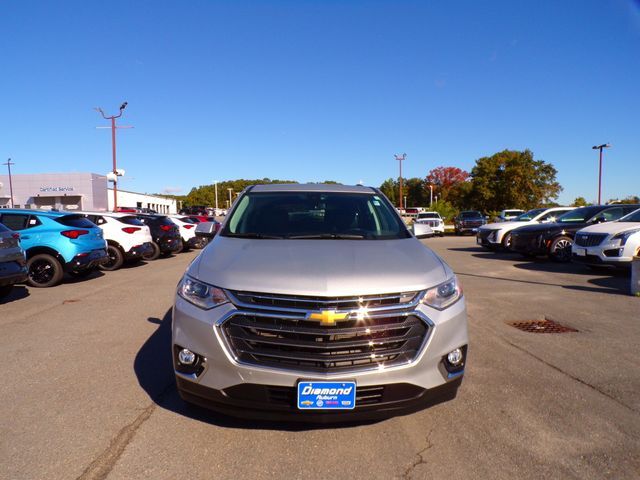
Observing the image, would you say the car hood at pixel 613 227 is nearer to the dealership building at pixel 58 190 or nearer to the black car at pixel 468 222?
the black car at pixel 468 222

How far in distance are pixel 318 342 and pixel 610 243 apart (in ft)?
30.5

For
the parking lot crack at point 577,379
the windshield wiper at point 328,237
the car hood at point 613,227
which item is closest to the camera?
the parking lot crack at point 577,379

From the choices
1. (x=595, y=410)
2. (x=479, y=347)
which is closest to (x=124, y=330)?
(x=479, y=347)

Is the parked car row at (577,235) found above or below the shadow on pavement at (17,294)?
above

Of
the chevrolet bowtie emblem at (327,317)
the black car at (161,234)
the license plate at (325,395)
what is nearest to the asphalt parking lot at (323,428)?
the license plate at (325,395)

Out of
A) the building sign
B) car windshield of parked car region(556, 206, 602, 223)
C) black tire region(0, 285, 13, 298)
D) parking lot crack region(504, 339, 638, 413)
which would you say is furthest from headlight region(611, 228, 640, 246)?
the building sign

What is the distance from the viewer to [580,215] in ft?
44.7

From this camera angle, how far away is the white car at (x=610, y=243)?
30.4 feet

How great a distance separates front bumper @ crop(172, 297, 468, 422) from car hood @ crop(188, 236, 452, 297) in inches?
8.2

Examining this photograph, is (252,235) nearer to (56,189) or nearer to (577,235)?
(577,235)

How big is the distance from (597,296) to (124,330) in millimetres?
7663

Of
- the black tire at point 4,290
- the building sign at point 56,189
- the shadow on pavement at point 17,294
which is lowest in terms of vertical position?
the shadow on pavement at point 17,294

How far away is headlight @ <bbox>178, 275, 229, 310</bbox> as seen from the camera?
2740 mm

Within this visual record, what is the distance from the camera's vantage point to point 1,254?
6863mm
